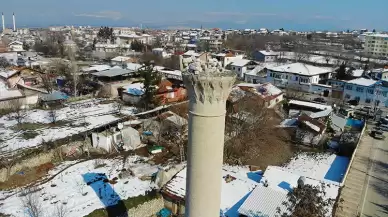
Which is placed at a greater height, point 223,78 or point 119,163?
point 223,78

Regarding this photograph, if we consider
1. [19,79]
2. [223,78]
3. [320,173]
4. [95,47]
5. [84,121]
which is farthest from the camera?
[95,47]

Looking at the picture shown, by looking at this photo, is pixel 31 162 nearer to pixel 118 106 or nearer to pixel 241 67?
pixel 118 106

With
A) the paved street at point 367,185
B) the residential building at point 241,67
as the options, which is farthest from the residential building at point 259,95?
the residential building at point 241,67

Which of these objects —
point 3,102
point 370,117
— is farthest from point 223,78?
point 370,117

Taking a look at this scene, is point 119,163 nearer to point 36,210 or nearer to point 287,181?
point 36,210

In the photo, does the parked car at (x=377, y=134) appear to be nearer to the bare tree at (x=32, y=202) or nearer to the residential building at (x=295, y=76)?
the residential building at (x=295, y=76)

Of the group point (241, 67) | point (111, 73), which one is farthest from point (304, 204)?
point (241, 67)

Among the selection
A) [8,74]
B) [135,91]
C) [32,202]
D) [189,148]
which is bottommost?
[32,202]
